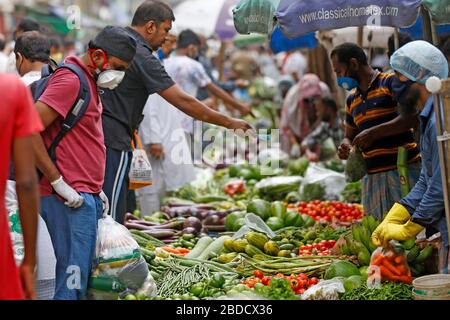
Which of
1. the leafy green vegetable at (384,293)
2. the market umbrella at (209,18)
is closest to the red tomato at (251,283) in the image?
the leafy green vegetable at (384,293)

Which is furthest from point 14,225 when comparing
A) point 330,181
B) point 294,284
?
point 330,181

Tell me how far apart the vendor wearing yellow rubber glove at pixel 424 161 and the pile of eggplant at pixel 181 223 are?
3149mm

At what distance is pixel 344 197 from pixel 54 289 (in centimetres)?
583

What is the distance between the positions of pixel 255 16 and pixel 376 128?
143cm

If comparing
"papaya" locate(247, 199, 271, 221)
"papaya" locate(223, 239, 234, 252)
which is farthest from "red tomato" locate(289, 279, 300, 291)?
"papaya" locate(247, 199, 271, 221)

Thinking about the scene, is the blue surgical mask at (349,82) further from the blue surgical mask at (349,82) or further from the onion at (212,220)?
the onion at (212,220)

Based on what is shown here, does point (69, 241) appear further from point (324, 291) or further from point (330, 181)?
point (330, 181)

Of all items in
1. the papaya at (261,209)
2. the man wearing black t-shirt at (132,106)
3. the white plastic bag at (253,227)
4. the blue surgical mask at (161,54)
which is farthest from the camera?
the blue surgical mask at (161,54)

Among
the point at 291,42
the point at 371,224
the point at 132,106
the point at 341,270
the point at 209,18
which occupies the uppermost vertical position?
the point at 209,18

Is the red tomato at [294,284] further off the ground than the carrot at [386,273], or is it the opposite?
Result: the carrot at [386,273]

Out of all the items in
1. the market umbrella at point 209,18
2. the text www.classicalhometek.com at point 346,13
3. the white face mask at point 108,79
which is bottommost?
the white face mask at point 108,79

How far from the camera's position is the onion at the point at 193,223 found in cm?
908

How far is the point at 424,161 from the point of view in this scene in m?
5.80
